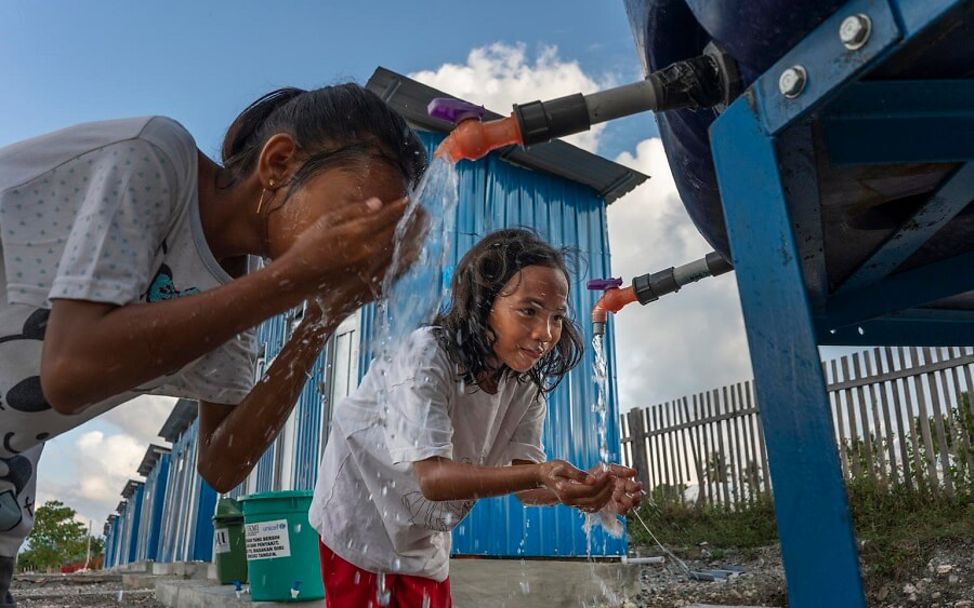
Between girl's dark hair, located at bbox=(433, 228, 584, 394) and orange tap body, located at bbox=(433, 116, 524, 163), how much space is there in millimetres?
755

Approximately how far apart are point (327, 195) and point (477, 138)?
1.74 feet

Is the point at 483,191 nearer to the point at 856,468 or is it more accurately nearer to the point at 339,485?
the point at 339,485

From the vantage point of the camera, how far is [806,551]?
99 centimetres

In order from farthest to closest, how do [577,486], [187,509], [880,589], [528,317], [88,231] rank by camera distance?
1. [187,509]
2. [880,589]
3. [528,317]
4. [577,486]
5. [88,231]

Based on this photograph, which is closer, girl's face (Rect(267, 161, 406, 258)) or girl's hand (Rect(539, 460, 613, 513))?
girl's face (Rect(267, 161, 406, 258))

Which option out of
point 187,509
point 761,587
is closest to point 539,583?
point 761,587

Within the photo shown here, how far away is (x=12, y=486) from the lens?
4.21 ft

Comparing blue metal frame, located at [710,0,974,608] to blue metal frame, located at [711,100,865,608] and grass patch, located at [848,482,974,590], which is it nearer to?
blue metal frame, located at [711,100,865,608]

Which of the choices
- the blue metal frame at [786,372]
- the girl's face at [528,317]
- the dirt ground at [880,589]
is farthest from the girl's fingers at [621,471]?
the dirt ground at [880,589]

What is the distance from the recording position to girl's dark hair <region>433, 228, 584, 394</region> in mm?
2182

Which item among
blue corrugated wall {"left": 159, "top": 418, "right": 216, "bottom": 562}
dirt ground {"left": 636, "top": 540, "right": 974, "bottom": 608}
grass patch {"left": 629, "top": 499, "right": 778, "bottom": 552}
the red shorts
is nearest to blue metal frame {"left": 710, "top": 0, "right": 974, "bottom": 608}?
the red shorts

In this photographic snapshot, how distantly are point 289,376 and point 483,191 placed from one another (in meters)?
4.65

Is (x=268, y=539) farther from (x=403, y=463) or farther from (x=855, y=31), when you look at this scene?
(x=855, y=31)

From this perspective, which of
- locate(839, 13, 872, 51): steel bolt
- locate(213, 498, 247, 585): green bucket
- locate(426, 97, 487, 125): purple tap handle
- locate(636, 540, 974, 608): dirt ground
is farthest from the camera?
locate(213, 498, 247, 585): green bucket
